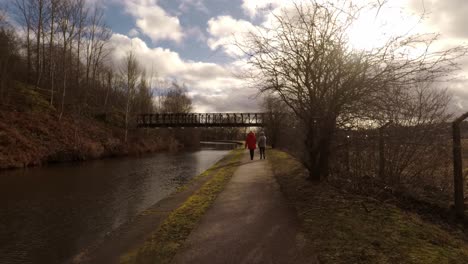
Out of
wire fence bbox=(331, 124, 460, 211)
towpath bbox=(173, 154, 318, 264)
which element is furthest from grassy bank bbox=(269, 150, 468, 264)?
wire fence bbox=(331, 124, 460, 211)

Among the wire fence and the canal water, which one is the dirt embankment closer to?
the canal water

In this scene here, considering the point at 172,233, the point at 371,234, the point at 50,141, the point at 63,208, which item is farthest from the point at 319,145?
the point at 50,141

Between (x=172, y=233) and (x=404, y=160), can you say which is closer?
(x=172, y=233)

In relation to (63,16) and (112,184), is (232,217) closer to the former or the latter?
(112,184)

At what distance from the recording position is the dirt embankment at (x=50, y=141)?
20797mm

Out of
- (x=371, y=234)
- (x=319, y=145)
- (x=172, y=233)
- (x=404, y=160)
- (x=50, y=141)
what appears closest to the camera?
(x=371, y=234)

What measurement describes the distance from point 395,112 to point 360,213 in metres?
2.64

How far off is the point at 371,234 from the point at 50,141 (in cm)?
2648

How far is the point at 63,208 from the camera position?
9.25 meters

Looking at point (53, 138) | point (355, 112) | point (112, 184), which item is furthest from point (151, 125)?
point (355, 112)

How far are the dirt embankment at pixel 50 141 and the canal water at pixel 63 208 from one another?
A: 420cm

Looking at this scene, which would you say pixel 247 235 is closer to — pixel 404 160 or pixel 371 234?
pixel 371 234

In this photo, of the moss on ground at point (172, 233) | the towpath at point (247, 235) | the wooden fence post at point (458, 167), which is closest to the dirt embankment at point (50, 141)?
the moss on ground at point (172, 233)

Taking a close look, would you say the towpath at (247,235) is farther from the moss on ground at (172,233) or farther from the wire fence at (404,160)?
the wire fence at (404,160)
